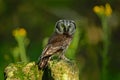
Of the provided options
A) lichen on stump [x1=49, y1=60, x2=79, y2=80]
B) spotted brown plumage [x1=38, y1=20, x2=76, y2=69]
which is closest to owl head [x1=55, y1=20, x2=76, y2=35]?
spotted brown plumage [x1=38, y1=20, x2=76, y2=69]

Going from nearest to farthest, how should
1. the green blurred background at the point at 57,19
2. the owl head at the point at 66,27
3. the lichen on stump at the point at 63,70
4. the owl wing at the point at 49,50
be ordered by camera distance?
the lichen on stump at the point at 63,70, the owl wing at the point at 49,50, the owl head at the point at 66,27, the green blurred background at the point at 57,19

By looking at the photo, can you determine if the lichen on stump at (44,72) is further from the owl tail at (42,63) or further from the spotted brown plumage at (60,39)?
the spotted brown plumage at (60,39)

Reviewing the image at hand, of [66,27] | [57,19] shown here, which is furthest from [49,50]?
[57,19]

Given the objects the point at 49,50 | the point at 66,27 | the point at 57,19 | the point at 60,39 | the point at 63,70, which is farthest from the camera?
the point at 57,19

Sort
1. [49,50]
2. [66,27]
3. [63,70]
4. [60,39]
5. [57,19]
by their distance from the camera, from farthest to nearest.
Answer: [57,19] < [60,39] < [66,27] < [49,50] < [63,70]

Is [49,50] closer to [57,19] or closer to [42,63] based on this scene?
[42,63]

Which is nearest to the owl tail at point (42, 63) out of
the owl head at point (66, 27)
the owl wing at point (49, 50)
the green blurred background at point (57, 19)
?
the owl wing at point (49, 50)

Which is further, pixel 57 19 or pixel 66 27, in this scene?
pixel 57 19

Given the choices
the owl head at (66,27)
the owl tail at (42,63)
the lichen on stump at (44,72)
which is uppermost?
the owl head at (66,27)

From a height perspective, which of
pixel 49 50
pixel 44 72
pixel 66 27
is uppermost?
pixel 66 27

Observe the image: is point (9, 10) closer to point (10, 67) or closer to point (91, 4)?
point (91, 4)

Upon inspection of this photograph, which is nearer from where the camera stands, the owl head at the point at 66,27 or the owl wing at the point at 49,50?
the owl wing at the point at 49,50

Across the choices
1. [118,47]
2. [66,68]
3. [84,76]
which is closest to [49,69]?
[66,68]

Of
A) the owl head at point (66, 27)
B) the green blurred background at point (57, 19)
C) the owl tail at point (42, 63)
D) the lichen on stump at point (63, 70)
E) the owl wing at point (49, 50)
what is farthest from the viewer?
the green blurred background at point (57, 19)
